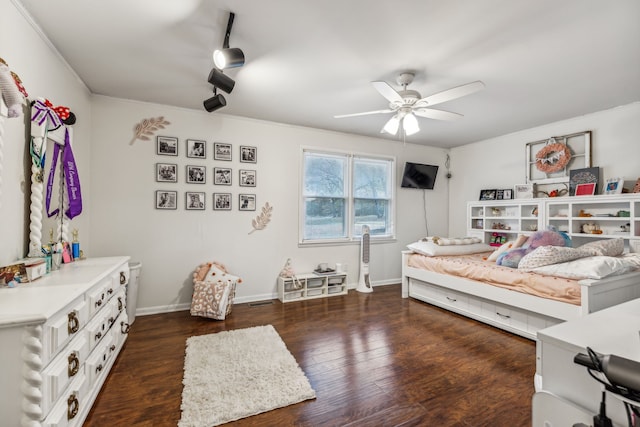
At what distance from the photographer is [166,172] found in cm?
360

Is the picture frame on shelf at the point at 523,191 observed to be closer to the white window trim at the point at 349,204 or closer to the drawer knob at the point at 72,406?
the white window trim at the point at 349,204

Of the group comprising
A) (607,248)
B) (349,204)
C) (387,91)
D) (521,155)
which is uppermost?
(387,91)

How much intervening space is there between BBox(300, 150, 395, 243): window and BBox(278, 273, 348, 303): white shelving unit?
1.84 ft

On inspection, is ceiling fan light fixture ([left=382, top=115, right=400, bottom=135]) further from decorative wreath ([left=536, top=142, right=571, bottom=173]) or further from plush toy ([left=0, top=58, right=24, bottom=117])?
plush toy ([left=0, top=58, right=24, bottom=117])

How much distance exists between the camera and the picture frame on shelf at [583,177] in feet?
12.2

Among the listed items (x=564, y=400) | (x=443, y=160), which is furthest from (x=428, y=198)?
(x=564, y=400)

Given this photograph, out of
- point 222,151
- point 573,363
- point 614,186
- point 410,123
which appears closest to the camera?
point 573,363

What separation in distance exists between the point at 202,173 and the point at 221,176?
0.24m

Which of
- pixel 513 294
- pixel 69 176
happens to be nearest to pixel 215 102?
pixel 69 176

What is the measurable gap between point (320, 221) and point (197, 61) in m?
2.73

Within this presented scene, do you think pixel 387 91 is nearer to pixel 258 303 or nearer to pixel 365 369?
pixel 365 369

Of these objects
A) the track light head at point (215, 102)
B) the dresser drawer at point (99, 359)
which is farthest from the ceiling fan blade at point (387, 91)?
the dresser drawer at point (99, 359)

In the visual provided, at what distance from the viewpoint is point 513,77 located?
2805 millimetres

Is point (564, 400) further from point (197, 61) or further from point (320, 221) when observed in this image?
point (320, 221)
